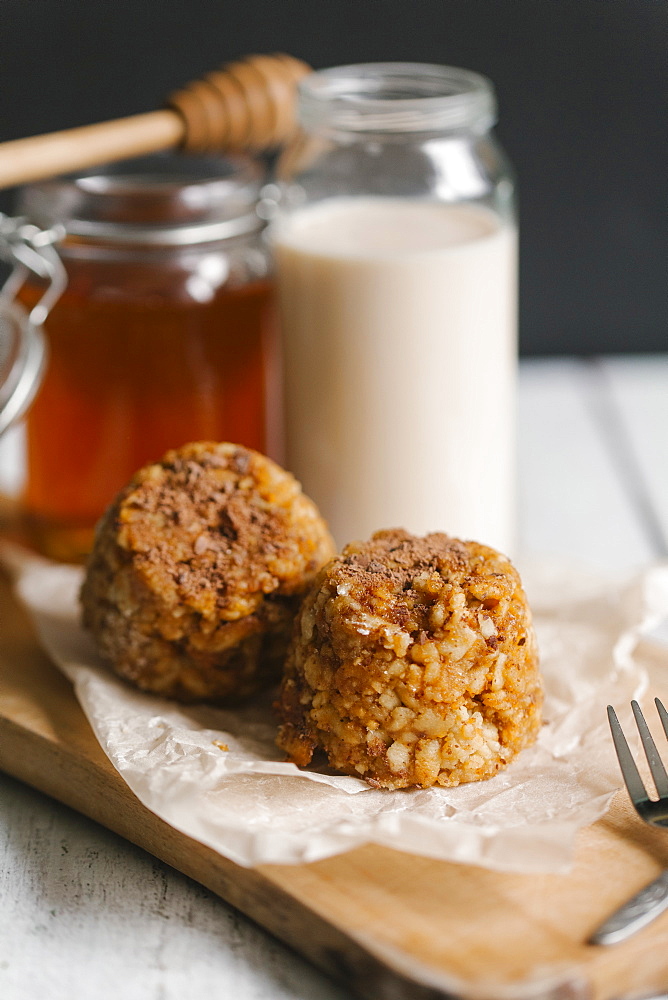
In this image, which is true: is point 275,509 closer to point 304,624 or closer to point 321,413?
point 304,624

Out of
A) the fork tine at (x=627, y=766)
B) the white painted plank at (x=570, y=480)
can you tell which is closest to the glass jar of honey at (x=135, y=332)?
the white painted plank at (x=570, y=480)

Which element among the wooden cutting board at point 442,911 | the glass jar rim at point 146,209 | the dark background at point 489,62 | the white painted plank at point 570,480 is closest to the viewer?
the wooden cutting board at point 442,911

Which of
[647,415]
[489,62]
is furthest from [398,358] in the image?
[489,62]

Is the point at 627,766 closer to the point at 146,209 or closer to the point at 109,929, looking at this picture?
the point at 109,929

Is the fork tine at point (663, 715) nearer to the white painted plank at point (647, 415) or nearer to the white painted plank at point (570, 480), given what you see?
the white painted plank at point (570, 480)

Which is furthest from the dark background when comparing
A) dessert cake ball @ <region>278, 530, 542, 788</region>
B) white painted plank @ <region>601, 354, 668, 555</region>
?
dessert cake ball @ <region>278, 530, 542, 788</region>

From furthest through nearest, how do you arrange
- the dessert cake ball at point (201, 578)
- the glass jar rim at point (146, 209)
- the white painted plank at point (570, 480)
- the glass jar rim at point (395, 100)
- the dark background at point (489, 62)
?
1. the dark background at point (489, 62)
2. the white painted plank at point (570, 480)
3. the glass jar rim at point (146, 209)
4. the glass jar rim at point (395, 100)
5. the dessert cake ball at point (201, 578)

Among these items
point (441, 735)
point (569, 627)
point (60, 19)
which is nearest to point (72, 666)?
point (441, 735)
